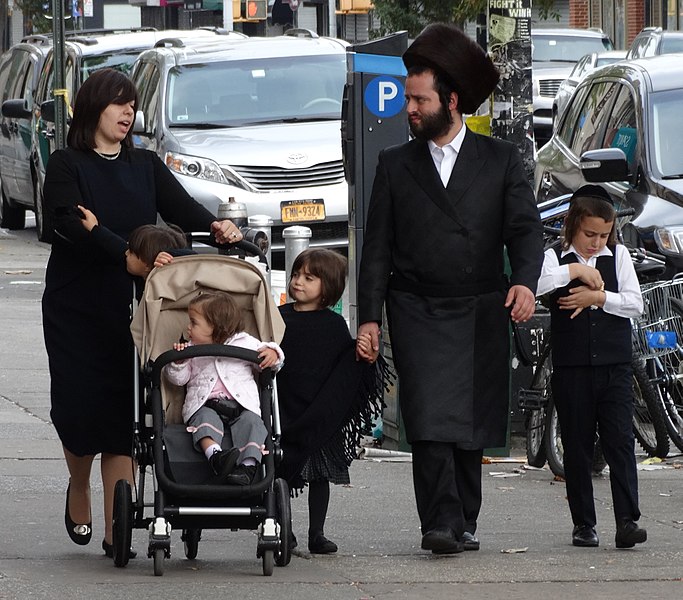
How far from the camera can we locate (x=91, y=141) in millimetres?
7062

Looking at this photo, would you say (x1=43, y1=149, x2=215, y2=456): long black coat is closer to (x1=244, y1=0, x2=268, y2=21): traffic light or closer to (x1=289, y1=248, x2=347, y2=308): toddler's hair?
(x1=289, y1=248, x2=347, y2=308): toddler's hair

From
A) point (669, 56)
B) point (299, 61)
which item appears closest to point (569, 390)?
point (669, 56)

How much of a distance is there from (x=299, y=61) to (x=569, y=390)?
10813 mm

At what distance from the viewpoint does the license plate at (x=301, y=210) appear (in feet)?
52.7

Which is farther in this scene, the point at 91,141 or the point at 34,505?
the point at 34,505

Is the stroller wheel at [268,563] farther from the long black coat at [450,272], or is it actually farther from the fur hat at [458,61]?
the fur hat at [458,61]

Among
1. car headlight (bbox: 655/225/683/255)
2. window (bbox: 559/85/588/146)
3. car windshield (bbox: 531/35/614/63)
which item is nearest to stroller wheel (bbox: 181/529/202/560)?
car headlight (bbox: 655/225/683/255)

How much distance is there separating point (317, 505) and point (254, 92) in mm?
10515

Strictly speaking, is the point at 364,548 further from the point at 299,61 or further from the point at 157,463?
the point at 299,61

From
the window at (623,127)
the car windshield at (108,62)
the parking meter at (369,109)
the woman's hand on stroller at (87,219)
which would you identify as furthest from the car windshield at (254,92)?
the woman's hand on stroller at (87,219)

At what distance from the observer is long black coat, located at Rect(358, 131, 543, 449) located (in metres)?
7.01

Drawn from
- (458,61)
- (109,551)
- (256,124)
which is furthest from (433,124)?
(256,124)

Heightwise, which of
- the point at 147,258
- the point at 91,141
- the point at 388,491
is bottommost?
the point at 388,491

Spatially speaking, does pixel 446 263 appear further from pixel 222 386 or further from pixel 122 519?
pixel 122 519
